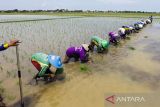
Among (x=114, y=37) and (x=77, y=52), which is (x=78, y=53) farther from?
(x=114, y=37)

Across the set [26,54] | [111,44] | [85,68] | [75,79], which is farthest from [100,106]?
[111,44]

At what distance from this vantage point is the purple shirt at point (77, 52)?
11057mm

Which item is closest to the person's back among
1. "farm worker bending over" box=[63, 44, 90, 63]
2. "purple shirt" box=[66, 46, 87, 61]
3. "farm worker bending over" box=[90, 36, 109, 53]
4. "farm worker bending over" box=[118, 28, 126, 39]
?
"farm worker bending over" box=[90, 36, 109, 53]

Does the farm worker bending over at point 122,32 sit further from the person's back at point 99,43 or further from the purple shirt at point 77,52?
the purple shirt at point 77,52

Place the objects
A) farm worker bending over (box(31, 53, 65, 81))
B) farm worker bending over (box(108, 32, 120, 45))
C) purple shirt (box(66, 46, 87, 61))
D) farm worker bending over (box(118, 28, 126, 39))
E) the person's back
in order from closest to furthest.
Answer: farm worker bending over (box(31, 53, 65, 81)) < purple shirt (box(66, 46, 87, 61)) < the person's back < farm worker bending over (box(108, 32, 120, 45)) < farm worker bending over (box(118, 28, 126, 39))

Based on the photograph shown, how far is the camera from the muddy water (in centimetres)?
724

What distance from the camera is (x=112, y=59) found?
13039 mm

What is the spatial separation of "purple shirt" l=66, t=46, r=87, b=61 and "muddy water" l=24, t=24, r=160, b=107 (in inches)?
16.9

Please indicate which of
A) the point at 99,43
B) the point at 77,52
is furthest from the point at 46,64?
the point at 99,43

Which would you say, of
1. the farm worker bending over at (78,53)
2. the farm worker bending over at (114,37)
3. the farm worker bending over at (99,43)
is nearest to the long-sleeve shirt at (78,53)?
the farm worker bending over at (78,53)

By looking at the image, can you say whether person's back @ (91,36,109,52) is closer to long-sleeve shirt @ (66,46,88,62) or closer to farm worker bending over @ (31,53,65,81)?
long-sleeve shirt @ (66,46,88,62)

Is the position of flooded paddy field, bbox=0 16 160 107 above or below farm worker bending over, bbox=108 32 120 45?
below

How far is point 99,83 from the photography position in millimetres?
8789

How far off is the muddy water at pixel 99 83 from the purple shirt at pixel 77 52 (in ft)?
1.41
